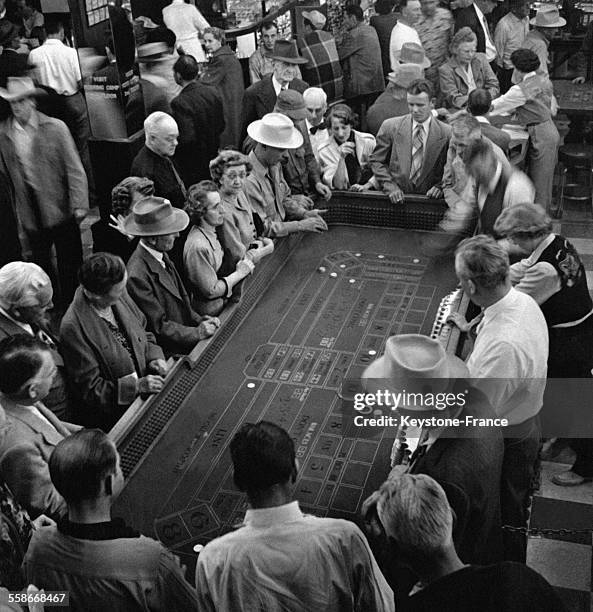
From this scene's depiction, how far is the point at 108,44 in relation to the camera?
21.3 ft

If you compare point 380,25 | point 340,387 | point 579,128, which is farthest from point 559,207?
point 340,387

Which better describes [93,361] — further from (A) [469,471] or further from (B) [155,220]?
(A) [469,471]

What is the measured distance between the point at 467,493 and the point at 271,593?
0.89 meters

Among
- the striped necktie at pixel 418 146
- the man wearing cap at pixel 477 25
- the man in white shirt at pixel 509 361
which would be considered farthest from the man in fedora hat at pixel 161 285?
the man wearing cap at pixel 477 25

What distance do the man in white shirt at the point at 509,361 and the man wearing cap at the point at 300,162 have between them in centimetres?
257

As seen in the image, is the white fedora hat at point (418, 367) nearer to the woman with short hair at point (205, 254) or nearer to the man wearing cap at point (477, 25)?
the woman with short hair at point (205, 254)

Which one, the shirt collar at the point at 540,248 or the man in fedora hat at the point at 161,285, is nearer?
the shirt collar at the point at 540,248

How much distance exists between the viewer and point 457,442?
319 centimetres

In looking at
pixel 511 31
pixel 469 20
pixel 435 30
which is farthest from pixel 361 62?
pixel 511 31

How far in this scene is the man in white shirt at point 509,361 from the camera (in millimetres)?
3641

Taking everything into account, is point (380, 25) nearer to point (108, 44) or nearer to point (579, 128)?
point (579, 128)

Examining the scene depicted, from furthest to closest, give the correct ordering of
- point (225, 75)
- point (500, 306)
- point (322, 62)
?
point (322, 62) → point (225, 75) → point (500, 306)

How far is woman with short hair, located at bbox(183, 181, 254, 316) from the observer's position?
191 inches

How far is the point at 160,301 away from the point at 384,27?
593 centimetres
